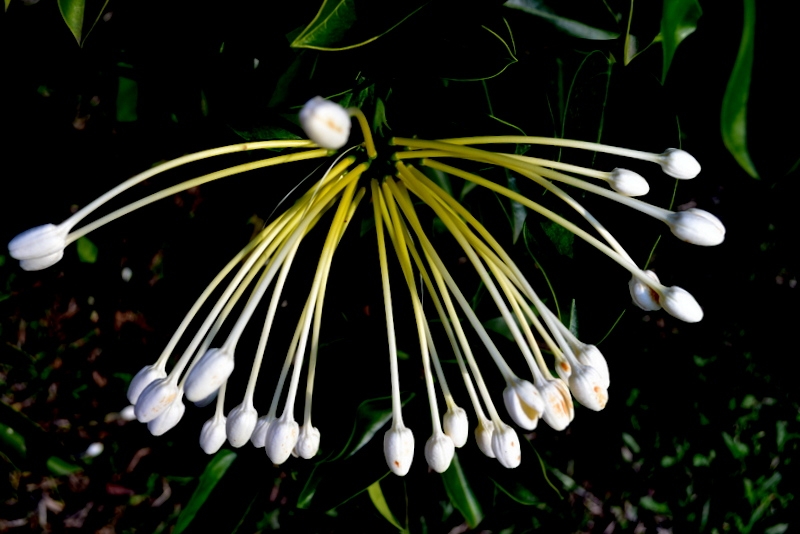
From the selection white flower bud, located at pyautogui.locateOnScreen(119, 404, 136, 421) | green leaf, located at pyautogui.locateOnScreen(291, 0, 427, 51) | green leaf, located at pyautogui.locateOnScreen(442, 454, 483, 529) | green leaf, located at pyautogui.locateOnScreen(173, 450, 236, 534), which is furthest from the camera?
white flower bud, located at pyautogui.locateOnScreen(119, 404, 136, 421)

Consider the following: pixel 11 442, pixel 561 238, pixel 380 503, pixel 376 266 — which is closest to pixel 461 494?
pixel 380 503

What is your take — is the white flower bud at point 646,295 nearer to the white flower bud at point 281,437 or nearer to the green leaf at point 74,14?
the white flower bud at point 281,437

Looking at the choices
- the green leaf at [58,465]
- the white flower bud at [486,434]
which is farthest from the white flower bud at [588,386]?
the green leaf at [58,465]

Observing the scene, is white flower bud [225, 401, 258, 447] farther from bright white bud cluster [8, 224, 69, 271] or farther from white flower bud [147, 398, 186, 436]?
bright white bud cluster [8, 224, 69, 271]

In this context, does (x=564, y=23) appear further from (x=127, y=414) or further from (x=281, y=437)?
(x=127, y=414)

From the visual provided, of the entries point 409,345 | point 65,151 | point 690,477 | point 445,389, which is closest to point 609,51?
point 445,389

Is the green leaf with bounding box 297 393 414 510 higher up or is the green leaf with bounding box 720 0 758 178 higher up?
the green leaf with bounding box 720 0 758 178

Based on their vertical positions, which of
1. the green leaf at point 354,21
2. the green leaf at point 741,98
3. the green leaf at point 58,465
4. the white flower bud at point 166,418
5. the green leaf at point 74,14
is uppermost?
the green leaf at point 74,14

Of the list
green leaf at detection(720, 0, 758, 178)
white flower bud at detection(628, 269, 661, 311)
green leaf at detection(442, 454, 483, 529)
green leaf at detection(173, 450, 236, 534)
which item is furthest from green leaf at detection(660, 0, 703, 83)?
green leaf at detection(173, 450, 236, 534)
